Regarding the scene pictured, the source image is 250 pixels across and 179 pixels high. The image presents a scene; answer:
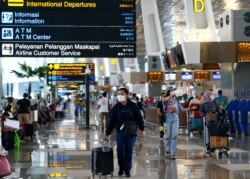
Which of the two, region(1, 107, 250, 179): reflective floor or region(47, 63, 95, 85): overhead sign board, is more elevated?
region(47, 63, 95, 85): overhead sign board

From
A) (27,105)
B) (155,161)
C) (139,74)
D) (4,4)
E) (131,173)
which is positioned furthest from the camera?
(139,74)

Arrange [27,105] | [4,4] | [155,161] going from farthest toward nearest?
[27,105] → [4,4] → [155,161]

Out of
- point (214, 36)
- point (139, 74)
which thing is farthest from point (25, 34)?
point (139, 74)

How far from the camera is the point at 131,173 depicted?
11.5m

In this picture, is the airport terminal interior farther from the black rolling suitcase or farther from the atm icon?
the black rolling suitcase

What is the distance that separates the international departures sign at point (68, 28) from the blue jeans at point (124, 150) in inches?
191

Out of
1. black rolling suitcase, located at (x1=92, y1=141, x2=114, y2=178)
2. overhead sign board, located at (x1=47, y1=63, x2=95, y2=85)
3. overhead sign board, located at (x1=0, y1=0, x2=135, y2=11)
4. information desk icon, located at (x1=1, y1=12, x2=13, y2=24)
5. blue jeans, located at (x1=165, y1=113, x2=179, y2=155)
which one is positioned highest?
overhead sign board, located at (x1=0, y1=0, x2=135, y2=11)

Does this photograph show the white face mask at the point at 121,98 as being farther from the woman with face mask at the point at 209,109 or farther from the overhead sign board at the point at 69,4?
the overhead sign board at the point at 69,4

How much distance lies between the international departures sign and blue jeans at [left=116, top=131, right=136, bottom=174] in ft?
15.9

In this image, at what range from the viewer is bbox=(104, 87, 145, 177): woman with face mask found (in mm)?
11148

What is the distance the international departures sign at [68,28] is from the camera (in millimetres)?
15156

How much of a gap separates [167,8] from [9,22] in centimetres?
2736

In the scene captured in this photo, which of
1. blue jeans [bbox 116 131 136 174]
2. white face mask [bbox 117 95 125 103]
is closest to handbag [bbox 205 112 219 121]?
blue jeans [bbox 116 131 136 174]

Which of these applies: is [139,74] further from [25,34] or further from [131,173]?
[131,173]
